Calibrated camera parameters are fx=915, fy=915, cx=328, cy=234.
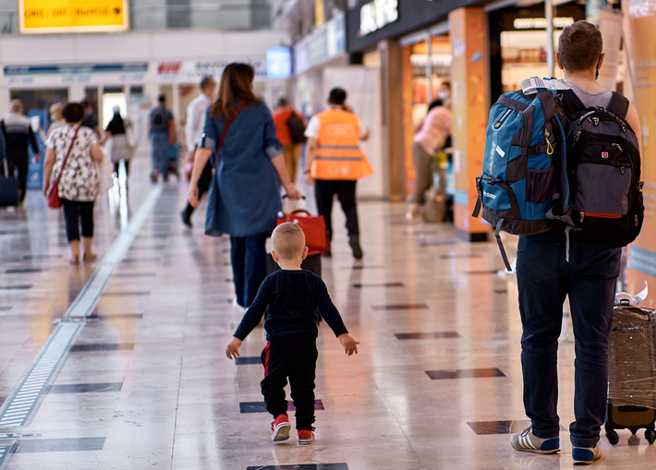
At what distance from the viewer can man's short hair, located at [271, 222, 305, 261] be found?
10.9ft

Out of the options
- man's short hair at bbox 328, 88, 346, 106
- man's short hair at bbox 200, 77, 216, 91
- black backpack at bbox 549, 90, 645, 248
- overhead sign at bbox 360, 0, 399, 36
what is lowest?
black backpack at bbox 549, 90, 645, 248

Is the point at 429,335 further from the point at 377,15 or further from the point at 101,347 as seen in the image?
the point at 377,15

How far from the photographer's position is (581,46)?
3.03m

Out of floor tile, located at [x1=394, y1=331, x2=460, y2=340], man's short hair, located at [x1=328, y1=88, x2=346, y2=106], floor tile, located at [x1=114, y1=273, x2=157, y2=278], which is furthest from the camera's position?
man's short hair, located at [x1=328, y1=88, x2=346, y2=106]

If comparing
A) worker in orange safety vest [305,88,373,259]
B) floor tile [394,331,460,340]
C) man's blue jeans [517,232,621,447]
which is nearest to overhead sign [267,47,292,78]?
worker in orange safety vest [305,88,373,259]

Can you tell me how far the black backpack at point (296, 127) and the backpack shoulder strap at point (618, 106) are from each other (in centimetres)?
1012

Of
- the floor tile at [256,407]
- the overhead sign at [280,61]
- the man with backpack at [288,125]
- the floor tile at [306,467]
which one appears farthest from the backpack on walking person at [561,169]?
the overhead sign at [280,61]

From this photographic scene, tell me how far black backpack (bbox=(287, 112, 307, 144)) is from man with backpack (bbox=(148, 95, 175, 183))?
6.54m

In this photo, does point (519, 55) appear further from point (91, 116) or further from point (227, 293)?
point (91, 116)

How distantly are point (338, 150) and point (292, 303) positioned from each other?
15.8 ft

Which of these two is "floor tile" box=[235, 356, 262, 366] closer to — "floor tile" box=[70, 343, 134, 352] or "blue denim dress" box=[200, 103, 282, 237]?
"floor tile" box=[70, 343, 134, 352]

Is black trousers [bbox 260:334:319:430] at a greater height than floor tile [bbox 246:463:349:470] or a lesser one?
greater

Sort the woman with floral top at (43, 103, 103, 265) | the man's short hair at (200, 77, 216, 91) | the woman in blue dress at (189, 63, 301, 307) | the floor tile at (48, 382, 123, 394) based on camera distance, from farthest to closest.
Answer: the man's short hair at (200, 77, 216, 91)
the woman with floral top at (43, 103, 103, 265)
the woman in blue dress at (189, 63, 301, 307)
the floor tile at (48, 382, 123, 394)

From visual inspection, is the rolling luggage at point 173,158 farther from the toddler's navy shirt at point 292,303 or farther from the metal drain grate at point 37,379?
the toddler's navy shirt at point 292,303
